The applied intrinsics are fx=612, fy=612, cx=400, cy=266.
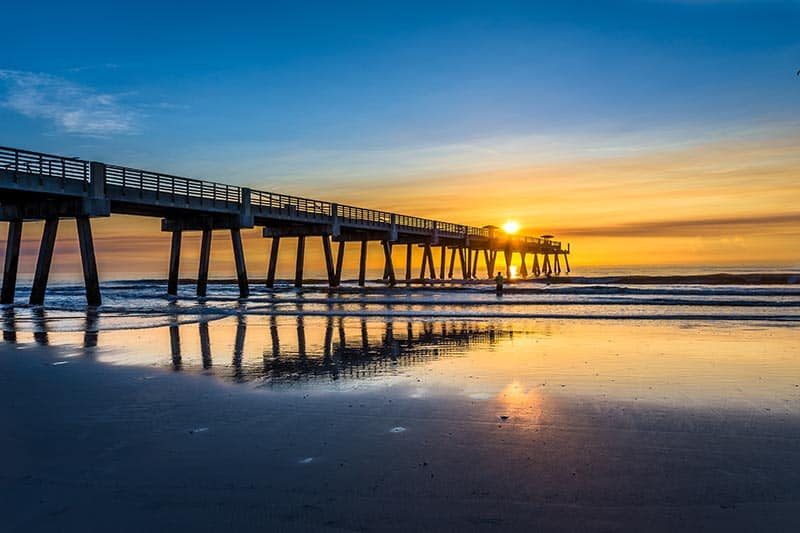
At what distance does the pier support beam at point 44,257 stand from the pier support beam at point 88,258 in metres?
1.22

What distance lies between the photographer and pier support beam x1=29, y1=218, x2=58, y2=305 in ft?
84.1

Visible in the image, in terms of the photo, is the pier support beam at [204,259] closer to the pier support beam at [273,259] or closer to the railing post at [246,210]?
the railing post at [246,210]

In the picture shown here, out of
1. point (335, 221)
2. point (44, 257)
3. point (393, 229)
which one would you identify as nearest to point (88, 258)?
point (44, 257)

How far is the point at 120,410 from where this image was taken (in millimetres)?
6691

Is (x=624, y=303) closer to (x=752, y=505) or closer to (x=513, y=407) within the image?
(x=513, y=407)

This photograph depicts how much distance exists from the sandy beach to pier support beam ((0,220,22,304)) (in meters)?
21.0

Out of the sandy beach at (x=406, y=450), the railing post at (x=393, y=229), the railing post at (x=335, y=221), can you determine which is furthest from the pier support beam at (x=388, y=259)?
the sandy beach at (x=406, y=450)

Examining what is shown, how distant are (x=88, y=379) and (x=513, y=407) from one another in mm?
5925

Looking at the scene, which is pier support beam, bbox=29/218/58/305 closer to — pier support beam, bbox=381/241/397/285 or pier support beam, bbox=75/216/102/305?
pier support beam, bbox=75/216/102/305

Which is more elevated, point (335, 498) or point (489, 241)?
point (489, 241)

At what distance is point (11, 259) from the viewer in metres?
27.2

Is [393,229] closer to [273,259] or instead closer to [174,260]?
[273,259]

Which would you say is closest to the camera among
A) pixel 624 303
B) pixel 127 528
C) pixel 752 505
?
pixel 127 528

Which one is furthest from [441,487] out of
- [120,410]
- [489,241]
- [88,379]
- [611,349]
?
[489,241]
